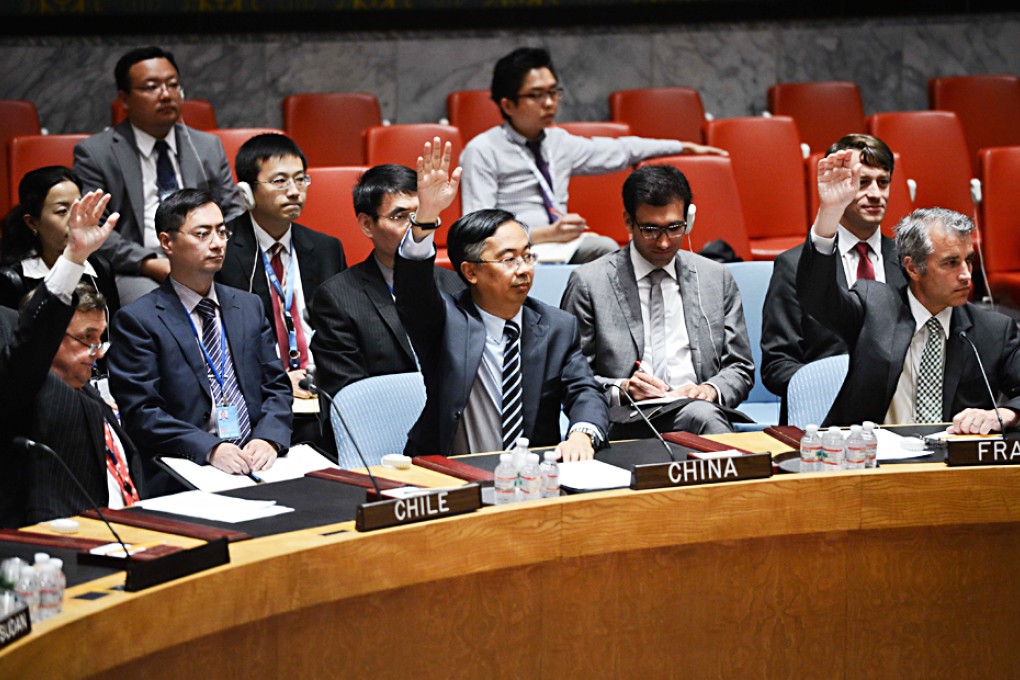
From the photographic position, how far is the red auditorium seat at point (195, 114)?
17.8ft

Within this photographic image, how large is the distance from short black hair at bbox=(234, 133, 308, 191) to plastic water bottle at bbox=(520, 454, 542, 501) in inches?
81.9

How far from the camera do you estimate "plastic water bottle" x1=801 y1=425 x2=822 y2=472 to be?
244 centimetres

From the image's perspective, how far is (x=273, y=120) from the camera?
592 cm

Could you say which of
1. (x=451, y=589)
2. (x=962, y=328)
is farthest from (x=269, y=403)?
(x=962, y=328)

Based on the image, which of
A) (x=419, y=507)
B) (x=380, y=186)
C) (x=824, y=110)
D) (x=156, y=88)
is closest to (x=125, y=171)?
(x=156, y=88)

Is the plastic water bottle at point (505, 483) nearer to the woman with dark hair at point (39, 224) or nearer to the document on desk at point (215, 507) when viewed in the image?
the document on desk at point (215, 507)

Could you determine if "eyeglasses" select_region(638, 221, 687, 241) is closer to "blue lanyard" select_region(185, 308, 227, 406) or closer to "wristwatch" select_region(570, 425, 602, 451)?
"wristwatch" select_region(570, 425, 602, 451)

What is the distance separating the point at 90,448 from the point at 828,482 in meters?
1.37

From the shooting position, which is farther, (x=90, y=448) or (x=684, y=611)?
(x=90, y=448)

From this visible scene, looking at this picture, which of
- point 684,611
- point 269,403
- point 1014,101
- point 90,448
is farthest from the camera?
point 1014,101

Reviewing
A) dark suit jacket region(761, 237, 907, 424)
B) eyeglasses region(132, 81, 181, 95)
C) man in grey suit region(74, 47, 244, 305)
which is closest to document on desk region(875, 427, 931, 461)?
dark suit jacket region(761, 237, 907, 424)

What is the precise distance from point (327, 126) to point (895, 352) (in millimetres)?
3118

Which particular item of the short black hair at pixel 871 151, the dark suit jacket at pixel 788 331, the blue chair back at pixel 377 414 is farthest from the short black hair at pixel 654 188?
the blue chair back at pixel 377 414

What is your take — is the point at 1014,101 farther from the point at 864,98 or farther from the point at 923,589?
the point at 923,589
